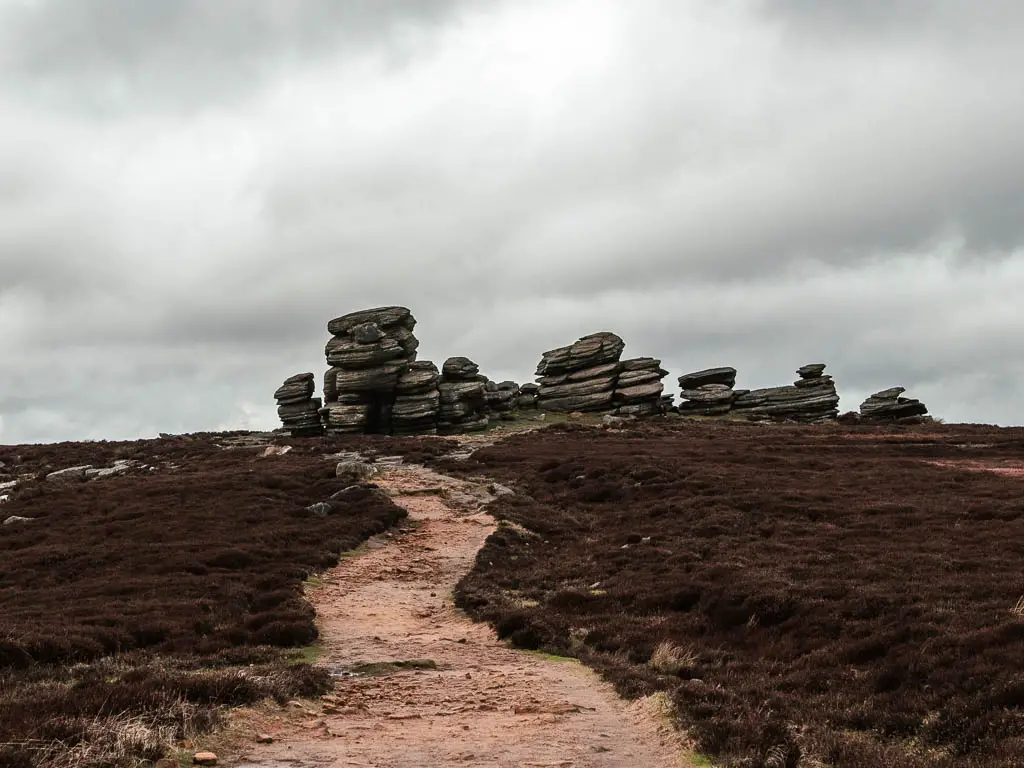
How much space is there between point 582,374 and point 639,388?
308 inches

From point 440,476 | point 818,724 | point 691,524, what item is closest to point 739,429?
point 440,476

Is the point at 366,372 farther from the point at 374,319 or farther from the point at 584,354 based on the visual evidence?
the point at 584,354

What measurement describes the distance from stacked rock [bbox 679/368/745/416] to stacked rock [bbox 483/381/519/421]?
75.7 ft

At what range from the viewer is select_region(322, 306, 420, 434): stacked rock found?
3295 inches

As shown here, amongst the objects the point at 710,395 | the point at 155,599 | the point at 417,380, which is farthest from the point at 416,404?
the point at 155,599

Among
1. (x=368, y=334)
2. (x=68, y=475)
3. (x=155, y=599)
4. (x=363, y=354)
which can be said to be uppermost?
(x=368, y=334)

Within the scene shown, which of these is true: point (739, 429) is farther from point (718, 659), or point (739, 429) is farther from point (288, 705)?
point (288, 705)

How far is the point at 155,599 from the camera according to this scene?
72.9 ft

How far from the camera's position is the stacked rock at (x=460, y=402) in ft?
276

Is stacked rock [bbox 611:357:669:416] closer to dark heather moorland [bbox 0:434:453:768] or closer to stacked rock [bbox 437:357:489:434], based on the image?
stacked rock [bbox 437:357:489:434]

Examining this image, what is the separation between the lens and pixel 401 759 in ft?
35.2

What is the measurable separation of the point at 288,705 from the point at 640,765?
20.6 ft

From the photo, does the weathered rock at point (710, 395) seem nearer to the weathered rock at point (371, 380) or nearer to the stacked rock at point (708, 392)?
the stacked rock at point (708, 392)

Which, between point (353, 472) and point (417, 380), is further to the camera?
point (417, 380)
